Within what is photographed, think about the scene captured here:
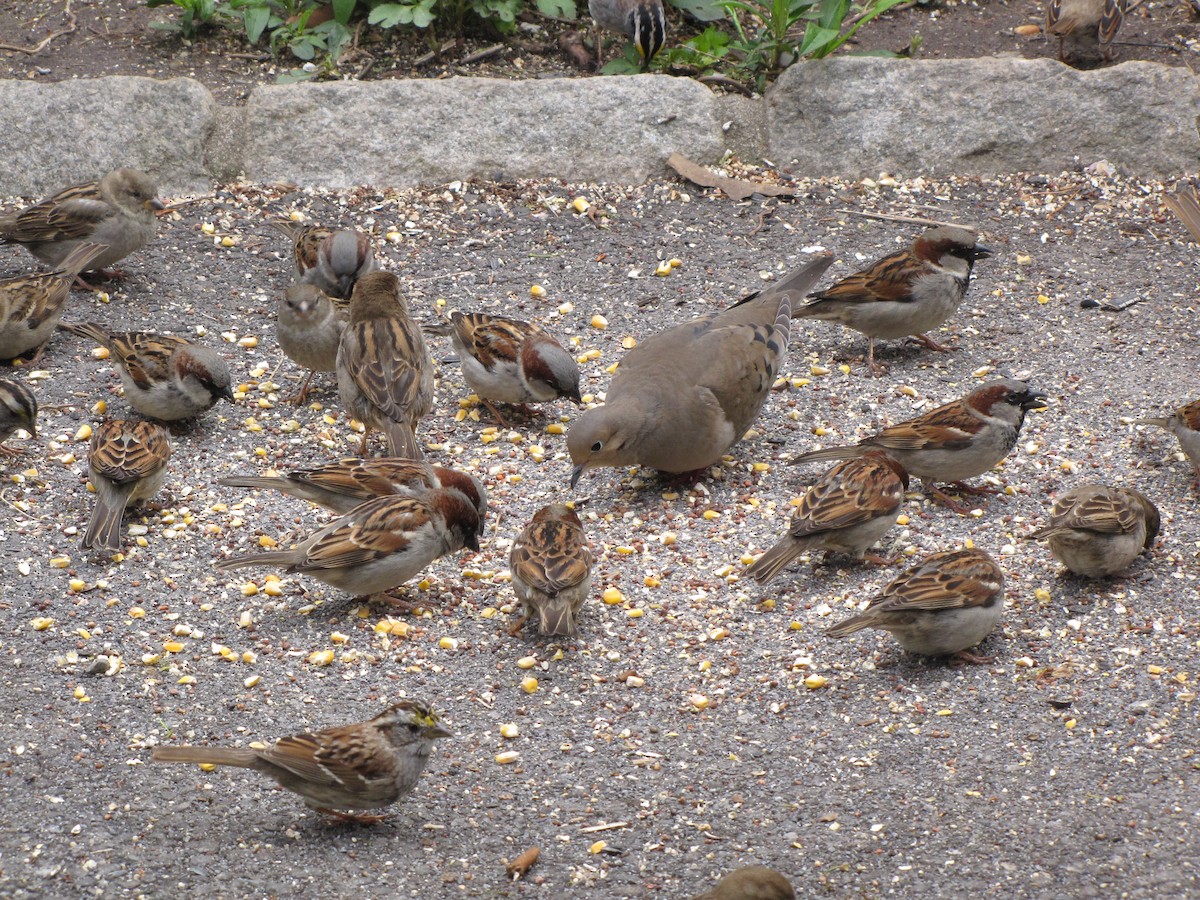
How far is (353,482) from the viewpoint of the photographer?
627 cm

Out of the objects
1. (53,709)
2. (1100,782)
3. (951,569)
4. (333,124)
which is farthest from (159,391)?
(1100,782)

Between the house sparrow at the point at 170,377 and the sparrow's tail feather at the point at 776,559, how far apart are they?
2986 mm

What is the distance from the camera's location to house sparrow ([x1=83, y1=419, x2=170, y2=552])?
20.1ft

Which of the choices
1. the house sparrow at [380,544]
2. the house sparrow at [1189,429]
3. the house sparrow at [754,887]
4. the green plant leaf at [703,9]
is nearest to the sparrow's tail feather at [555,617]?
the house sparrow at [380,544]

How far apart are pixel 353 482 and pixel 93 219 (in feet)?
10.1

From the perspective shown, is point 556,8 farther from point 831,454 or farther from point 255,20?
point 831,454

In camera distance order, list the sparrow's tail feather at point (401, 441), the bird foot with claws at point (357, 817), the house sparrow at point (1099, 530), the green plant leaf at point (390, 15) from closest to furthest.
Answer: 1. the bird foot with claws at point (357, 817)
2. the house sparrow at point (1099, 530)
3. the sparrow's tail feather at point (401, 441)
4. the green plant leaf at point (390, 15)

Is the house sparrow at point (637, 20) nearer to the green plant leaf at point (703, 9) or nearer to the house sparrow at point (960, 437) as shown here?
the green plant leaf at point (703, 9)

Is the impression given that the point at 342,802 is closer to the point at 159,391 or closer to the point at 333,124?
the point at 159,391

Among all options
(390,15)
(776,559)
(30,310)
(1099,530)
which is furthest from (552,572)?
(390,15)

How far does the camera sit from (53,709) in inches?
204

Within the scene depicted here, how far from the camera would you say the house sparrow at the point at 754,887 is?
159 inches

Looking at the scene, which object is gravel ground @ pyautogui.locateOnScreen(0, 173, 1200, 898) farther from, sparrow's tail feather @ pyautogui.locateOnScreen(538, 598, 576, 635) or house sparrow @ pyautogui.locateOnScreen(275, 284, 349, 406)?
house sparrow @ pyautogui.locateOnScreen(275, 284, 349, 406)

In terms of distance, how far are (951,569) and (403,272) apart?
4437 mm
